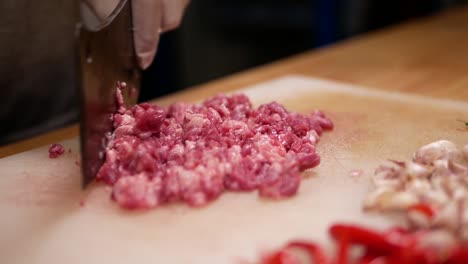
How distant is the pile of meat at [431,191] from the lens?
1.32 meters

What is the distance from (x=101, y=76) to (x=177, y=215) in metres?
0.56

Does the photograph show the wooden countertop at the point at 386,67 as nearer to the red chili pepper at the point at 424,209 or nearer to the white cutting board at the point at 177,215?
the white cutting board at the point at 177,215

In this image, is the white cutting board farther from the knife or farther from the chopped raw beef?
the knife

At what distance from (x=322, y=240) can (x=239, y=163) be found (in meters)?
0.42

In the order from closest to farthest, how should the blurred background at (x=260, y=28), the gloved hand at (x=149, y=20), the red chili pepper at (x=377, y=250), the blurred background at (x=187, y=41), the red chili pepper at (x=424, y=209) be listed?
the red chili pepper at (x=377, y=250), the red chili pepper at (x=424, y=209), the gloved hand at (x=149, y=20), the blurred background at (x=187, y=41), the blurred background at (x=260, y=28)

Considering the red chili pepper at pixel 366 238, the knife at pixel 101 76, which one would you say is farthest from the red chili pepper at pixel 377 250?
the knife at pixel 101 76

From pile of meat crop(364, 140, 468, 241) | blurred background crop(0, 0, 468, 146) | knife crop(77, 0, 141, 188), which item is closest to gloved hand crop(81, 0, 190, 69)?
knife crop(77, 0, 141, 188)

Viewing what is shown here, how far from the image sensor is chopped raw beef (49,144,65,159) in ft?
6.44

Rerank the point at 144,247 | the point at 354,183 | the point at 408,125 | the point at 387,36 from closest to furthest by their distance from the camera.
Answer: the point at 144,247 → the point at 354,183 → the point at 408,125 → the point at 387,36

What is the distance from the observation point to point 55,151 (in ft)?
6.47

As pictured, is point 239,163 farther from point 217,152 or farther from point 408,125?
point 408,125

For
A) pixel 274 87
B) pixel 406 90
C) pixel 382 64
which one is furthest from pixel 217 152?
pixel 382 64

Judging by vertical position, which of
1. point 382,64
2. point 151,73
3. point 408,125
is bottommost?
point 151,73

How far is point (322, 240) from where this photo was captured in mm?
1422
